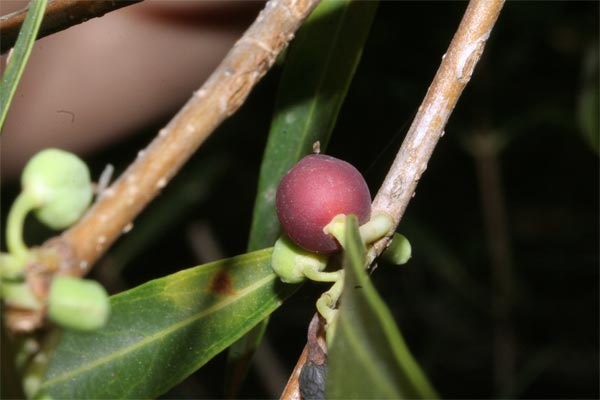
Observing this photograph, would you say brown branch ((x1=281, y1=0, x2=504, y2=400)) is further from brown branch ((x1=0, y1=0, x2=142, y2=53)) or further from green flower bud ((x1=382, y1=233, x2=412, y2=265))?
brown branch ((x1=0, y1=0, x2=142, y2=53))

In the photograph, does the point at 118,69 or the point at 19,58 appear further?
the point at 118,69

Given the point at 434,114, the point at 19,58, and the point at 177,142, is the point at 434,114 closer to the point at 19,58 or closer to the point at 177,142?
the point at 177,142

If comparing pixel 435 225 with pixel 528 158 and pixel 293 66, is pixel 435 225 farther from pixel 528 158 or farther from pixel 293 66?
pixel 293 66

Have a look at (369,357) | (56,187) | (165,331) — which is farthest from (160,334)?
(369,357)

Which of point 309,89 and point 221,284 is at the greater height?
point 309,89

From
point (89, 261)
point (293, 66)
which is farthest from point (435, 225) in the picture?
point (89, 261)

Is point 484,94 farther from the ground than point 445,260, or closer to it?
farther from the ground
